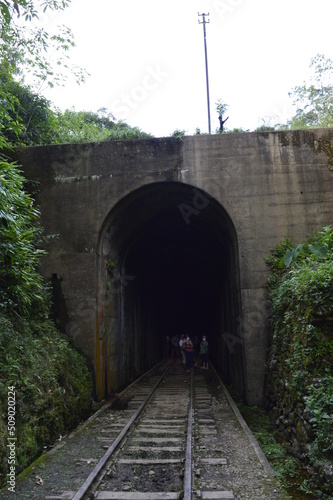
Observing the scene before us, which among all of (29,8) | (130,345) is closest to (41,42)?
(29,8)

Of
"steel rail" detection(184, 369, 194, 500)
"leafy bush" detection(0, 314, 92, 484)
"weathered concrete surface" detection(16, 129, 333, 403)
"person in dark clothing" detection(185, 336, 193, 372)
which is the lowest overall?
"person in dark clothing" detection(185, 336, 193, 372)

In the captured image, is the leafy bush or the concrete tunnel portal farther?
the concrete tunnel portal

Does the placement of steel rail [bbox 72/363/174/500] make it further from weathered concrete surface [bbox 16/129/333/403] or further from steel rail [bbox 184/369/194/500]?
weathered concrete surface [bbox 16/129/333/403]

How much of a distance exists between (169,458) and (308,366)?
7.78 feet

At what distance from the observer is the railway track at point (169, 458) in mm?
4648

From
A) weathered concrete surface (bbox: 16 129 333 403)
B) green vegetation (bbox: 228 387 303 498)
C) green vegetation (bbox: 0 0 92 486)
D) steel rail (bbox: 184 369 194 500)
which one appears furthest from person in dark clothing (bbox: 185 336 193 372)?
steel rail (bbox: 184 369 194 500)

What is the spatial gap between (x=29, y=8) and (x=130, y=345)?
427 inches

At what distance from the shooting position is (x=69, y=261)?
33.4 ft

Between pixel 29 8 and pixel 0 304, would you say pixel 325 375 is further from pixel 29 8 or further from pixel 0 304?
pixel 29 8

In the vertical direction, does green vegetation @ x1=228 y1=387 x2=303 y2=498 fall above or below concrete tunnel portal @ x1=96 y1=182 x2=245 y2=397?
below

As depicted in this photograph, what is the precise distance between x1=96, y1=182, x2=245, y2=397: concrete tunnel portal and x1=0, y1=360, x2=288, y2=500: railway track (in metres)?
1.96

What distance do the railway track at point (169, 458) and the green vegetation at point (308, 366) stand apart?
0.60 metres

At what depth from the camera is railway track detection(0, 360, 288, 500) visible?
4.65 metres

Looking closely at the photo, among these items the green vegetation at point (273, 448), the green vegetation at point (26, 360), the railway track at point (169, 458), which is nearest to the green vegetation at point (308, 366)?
the green vegetation at point (273, 448)
